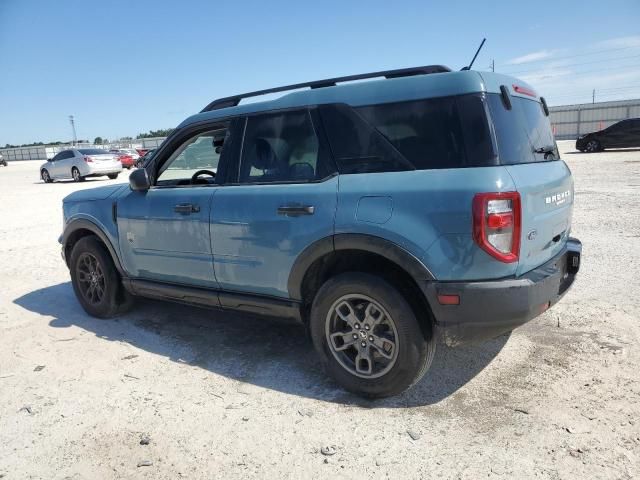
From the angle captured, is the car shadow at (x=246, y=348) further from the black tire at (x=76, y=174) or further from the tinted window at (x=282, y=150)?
the black tire at (x=76, y=174)

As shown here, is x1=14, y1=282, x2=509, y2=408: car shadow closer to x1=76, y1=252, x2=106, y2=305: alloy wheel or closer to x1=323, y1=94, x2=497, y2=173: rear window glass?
x1=76, y1=252, x2=106, y2=305: alloy wheel

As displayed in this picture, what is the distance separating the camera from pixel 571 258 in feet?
11.3

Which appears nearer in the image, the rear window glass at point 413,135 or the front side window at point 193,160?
the rear window glass at point 413,135

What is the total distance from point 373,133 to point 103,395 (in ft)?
8.57

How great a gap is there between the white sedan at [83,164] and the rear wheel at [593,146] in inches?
876

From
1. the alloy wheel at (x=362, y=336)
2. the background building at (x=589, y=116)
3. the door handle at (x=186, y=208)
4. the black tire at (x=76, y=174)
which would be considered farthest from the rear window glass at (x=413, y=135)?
the background building at (x=589, y=116)

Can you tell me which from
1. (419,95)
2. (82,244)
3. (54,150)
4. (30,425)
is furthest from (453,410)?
(54,150)

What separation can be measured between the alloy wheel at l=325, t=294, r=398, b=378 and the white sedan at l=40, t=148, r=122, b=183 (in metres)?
20.6

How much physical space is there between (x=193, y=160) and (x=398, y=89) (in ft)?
7.19

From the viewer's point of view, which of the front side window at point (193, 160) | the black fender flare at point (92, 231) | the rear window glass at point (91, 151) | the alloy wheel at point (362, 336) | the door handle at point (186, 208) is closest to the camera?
the alloy wheel at point (362, 336)

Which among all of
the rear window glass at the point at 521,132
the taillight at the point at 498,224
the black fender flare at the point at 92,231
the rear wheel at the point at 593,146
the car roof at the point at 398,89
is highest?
the car roof at the point at 398,89

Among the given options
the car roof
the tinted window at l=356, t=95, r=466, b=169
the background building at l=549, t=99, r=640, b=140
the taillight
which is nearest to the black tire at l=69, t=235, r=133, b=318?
the car roof

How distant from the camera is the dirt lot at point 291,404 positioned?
2.56 metres

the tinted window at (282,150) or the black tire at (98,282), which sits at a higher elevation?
the tinted window at (282,150)
